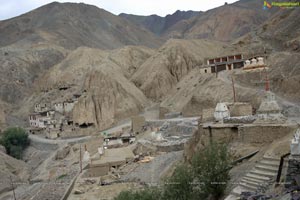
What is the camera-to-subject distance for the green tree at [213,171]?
13.9 meters

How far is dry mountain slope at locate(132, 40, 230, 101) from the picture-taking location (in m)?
64.5

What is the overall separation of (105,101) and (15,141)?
41.7 feet

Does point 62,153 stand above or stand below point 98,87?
below

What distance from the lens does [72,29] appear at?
12644cm

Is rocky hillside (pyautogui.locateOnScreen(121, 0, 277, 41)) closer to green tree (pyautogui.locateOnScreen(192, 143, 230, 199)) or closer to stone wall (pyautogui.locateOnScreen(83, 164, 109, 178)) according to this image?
stone wall (pyautogui.locateOnScreen(83, 164, 109, 178))

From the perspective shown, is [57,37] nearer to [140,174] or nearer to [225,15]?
[225,15]

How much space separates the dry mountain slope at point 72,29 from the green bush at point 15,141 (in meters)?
61.2

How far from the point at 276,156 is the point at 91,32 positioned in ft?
408

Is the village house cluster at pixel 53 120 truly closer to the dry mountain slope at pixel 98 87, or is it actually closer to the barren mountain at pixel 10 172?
the dry mountain slope at pixel 98 87

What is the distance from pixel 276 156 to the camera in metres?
13.9

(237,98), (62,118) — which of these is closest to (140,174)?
(237,98)

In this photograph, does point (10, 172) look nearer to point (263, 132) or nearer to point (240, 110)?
point (240, 110)

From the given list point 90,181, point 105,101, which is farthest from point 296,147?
point 105,101

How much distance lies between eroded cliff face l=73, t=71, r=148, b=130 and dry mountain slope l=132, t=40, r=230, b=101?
3.30 meters
